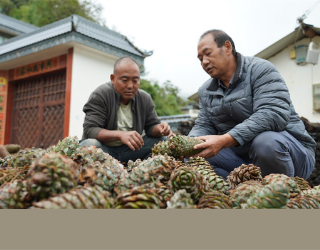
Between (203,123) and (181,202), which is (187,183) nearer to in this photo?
(181,202)

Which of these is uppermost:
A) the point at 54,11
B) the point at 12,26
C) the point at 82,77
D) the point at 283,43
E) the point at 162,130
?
the point at 54,11

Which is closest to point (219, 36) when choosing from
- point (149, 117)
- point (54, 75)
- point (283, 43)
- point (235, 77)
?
point (235, 77)

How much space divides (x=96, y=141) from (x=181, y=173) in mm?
1828

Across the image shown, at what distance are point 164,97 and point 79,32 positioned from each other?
111 ft

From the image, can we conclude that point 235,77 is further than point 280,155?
Yes

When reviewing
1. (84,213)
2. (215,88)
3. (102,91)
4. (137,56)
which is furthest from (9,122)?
(84,213)

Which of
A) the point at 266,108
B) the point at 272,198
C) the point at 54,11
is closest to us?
the point at 272,198

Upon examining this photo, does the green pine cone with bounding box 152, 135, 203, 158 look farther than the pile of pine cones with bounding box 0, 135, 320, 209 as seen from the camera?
Yes

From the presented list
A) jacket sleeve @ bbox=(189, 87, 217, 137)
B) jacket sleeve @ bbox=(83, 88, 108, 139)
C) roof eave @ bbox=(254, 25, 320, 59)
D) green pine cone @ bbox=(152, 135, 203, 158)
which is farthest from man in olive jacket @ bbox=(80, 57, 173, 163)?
roof eave @ bbox=(254, 25, 320, 59)

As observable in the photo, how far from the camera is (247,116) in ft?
7.02

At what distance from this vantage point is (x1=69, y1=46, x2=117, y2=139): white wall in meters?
6.31

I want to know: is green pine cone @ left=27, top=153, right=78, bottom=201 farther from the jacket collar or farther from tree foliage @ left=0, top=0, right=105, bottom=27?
tree foliage @ left=0, top=0, right=105, bottom=27

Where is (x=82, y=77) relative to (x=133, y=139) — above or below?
above

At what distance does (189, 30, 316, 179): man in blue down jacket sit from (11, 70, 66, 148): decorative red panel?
16.9 ft
